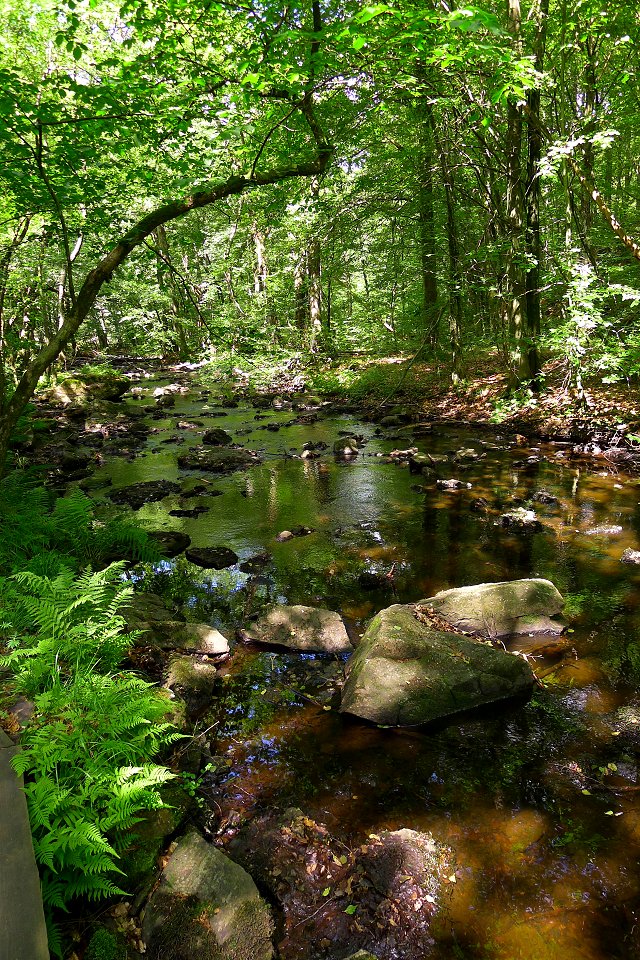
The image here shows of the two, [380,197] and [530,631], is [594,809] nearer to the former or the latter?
[530,631]

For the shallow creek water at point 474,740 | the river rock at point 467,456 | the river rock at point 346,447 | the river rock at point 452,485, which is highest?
the river rock at point 346,447

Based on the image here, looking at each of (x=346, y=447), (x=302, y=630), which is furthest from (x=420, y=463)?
(x=302, y=630)

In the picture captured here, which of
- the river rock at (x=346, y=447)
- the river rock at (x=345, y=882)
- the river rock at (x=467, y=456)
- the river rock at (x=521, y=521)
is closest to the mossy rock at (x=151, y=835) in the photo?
the river rock at (x=345, y=882)

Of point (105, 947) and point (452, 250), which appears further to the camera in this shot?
point (452, 250)

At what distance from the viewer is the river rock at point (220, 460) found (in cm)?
1354

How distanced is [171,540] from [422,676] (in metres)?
5.30

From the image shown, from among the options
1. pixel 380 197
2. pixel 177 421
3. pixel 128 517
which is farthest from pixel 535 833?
pixel 177 421

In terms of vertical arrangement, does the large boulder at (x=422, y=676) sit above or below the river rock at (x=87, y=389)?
below

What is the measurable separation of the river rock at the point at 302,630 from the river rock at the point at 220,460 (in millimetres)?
7866

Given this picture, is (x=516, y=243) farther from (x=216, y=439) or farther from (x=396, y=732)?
(x=396, y=732)

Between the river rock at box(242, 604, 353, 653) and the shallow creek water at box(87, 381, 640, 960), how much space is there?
0.61 feet

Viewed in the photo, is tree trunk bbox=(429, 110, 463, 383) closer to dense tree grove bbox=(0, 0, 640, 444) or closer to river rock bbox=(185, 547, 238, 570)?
dense tree grove bbox=(0, 0, 640, 444)

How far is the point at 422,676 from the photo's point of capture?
457cm

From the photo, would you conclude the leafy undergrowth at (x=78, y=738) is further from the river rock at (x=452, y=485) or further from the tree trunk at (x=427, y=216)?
the tree trunk at (x=427, y=216)
